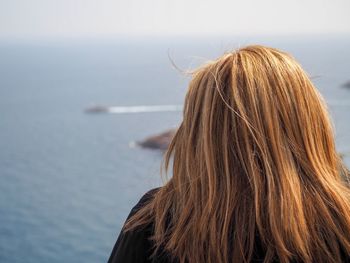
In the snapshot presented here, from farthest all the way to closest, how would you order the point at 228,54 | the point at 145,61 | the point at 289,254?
1. the point at 145,61
2. the point at 228,54
3. the point at 289,254

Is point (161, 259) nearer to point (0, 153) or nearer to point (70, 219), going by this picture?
point (70, 219)

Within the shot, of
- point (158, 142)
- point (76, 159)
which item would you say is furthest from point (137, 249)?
point (76, 159)

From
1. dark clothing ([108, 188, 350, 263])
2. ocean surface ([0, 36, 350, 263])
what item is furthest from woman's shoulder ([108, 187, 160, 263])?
ocean surface ([0, 36, 350, 263])

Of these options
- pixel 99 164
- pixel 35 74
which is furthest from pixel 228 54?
pixel 35 74

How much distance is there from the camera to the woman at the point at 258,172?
1.50m

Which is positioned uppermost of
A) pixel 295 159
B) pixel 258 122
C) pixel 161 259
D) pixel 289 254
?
pixel 258 122

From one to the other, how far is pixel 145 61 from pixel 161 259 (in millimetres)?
112692

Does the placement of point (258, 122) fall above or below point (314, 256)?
above

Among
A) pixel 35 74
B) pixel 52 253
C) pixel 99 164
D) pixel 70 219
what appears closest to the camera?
pixel 52 253

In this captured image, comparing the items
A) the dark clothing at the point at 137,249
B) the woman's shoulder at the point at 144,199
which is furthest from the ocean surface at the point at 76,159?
the dark clothing at the point at 137,249

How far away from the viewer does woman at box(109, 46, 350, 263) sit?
4.91 feet

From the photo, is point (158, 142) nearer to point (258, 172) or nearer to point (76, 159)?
point (76, 159)

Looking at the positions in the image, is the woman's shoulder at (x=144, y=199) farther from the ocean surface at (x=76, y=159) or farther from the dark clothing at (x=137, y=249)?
the ocean surface at (x=76, y=159)

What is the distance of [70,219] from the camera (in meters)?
36.9
